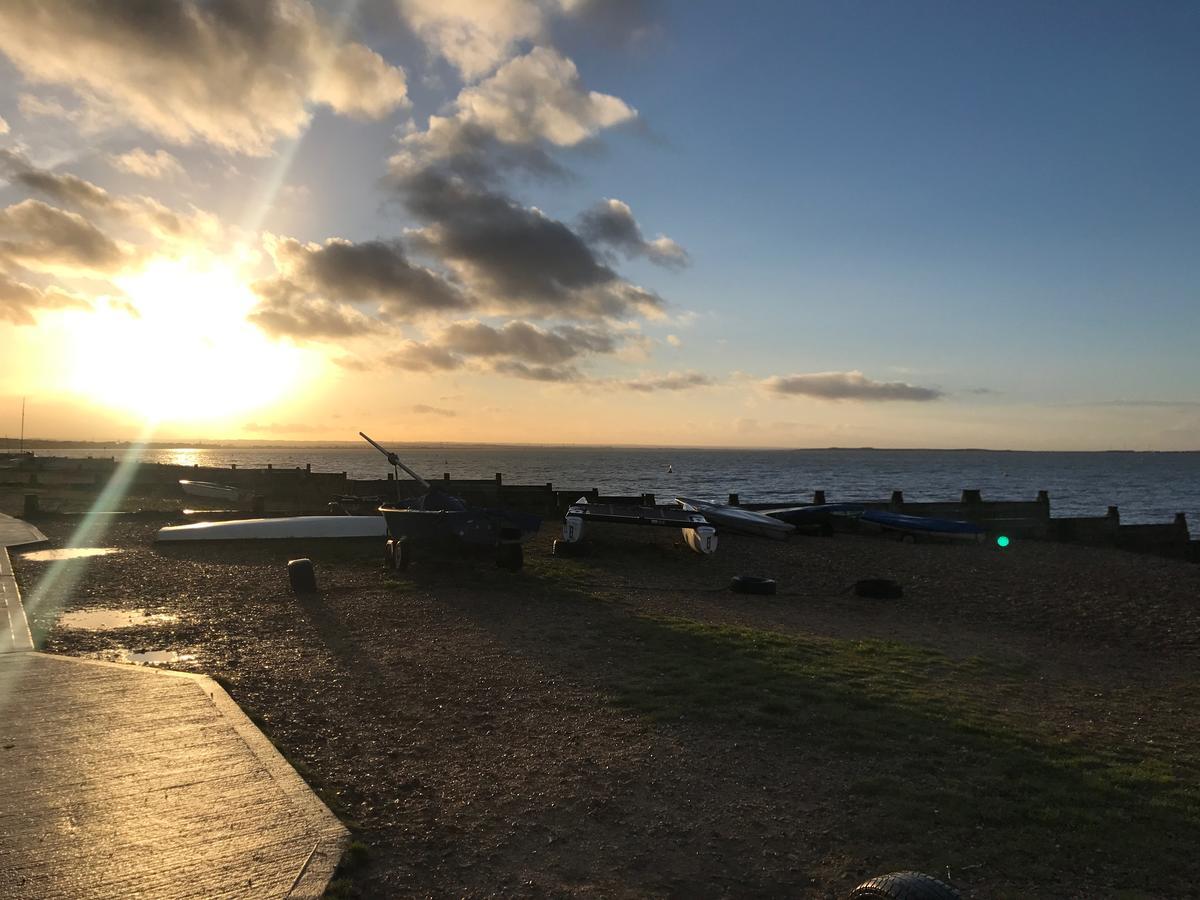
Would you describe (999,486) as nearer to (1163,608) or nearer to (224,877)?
(1163,608)

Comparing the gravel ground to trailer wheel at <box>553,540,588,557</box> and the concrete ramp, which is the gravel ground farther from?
trailer wheel at <box>553,540,588,557</box>

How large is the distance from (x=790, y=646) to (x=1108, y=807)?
4.54 meters

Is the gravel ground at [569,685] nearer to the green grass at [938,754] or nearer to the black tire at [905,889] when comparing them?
the green grass at [938,754]

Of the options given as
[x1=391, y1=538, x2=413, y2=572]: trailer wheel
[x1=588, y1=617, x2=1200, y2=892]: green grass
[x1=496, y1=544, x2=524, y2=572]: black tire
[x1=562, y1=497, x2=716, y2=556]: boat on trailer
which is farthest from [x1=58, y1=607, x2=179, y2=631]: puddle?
[x1=562, y1=497, x2=716, y2=556]: boat on trailer

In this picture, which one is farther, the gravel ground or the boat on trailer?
the boat on trailer

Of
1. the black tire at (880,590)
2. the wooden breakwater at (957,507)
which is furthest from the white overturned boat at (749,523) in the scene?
the black tire at (880,590)

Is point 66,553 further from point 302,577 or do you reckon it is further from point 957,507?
point 957,507

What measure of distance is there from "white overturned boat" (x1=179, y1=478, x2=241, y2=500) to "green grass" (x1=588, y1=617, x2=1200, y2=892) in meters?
26.4

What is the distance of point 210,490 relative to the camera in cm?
3291

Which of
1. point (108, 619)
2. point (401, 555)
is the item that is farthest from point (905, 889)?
point (401, 555)

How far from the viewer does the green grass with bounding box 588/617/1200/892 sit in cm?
464

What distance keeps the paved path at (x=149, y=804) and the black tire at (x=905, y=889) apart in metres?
2.68

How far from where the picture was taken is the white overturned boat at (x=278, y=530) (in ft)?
61.1

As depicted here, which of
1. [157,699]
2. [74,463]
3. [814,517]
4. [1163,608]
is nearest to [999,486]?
[814,517]
